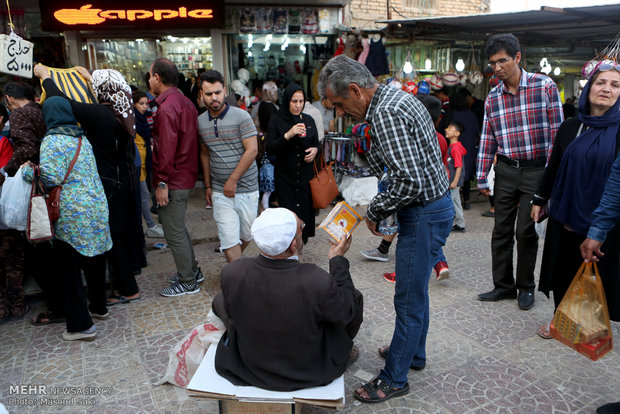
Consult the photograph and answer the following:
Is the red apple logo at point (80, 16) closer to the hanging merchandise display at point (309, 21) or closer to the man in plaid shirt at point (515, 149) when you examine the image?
the hanging merchandise display at point (309, 21)

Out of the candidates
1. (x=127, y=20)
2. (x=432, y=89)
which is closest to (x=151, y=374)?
(x=127, y=20)

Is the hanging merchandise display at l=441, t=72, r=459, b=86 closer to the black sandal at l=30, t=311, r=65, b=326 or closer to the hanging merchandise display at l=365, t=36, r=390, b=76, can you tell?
the hanging merchandise display at l=365, t=36, r=390, b=76

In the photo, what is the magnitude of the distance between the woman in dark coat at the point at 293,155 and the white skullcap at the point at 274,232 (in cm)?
232

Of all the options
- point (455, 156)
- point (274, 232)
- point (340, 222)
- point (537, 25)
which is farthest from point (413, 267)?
point (537, 25)

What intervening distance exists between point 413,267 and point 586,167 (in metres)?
1.31

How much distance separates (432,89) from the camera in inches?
341

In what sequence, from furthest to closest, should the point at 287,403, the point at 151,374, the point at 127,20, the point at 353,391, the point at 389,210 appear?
the point at 127,20
the point at 151,374
the point at 353,391
the point at 389,210
the point at 287,403

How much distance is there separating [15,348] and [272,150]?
8.83 ft

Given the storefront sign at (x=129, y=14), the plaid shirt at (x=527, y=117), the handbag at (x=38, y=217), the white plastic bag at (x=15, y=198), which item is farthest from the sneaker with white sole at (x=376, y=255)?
the storefront sign at (x=129, y=14)

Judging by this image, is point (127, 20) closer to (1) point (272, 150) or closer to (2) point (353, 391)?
(1) point (272, 150)

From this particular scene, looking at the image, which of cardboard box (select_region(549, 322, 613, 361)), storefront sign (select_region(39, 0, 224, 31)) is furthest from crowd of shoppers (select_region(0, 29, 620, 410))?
storefront sign (select_region(39, 0, 224, 31))

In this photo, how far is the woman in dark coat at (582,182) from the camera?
269cm

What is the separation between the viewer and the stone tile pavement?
2.71 meters

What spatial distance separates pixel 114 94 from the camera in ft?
12.6
